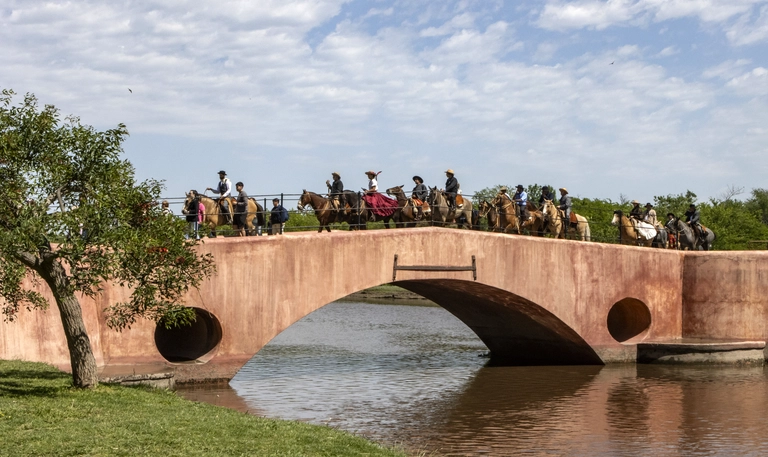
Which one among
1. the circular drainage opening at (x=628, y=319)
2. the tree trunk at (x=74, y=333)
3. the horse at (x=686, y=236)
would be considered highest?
the horse at (x=686, y=236)

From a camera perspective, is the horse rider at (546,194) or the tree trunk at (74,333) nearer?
the tree trunk at (74,333)

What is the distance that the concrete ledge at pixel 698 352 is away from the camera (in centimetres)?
2511

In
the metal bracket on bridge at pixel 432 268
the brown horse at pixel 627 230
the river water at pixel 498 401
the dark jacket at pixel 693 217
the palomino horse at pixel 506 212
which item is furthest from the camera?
the dark jacket at pixel 693 217

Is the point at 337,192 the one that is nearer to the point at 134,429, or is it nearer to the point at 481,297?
the point at 481,297

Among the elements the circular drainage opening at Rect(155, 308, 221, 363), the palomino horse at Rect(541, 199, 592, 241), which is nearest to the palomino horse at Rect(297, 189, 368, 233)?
the circular drainage opening at Rect(155, 308, 221, 363)

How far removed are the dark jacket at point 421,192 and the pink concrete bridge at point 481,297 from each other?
115 cm

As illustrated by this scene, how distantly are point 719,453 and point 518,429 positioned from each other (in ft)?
11.3

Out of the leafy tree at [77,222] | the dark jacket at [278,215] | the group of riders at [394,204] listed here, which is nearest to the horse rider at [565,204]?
the group of riders at [394,204]

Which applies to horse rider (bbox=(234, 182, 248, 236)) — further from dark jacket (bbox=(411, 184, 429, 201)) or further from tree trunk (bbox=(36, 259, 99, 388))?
tree trunk (bbox=(36, 259, 99, 388))

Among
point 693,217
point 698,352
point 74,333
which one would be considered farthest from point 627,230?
point 74,333

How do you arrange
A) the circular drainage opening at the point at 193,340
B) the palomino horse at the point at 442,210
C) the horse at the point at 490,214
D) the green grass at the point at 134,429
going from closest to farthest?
the green grass at the point at 134,429 < the circular drainage opening at the point at 193,340 < the palomino horse at the point at 442,210 < the horse at the point at 490,214

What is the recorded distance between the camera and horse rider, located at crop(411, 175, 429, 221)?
22938mm

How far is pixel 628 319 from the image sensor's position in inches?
1070

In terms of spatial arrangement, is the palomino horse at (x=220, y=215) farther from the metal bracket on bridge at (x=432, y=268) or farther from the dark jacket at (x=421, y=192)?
the dark jacket at (x=421, y=192)
